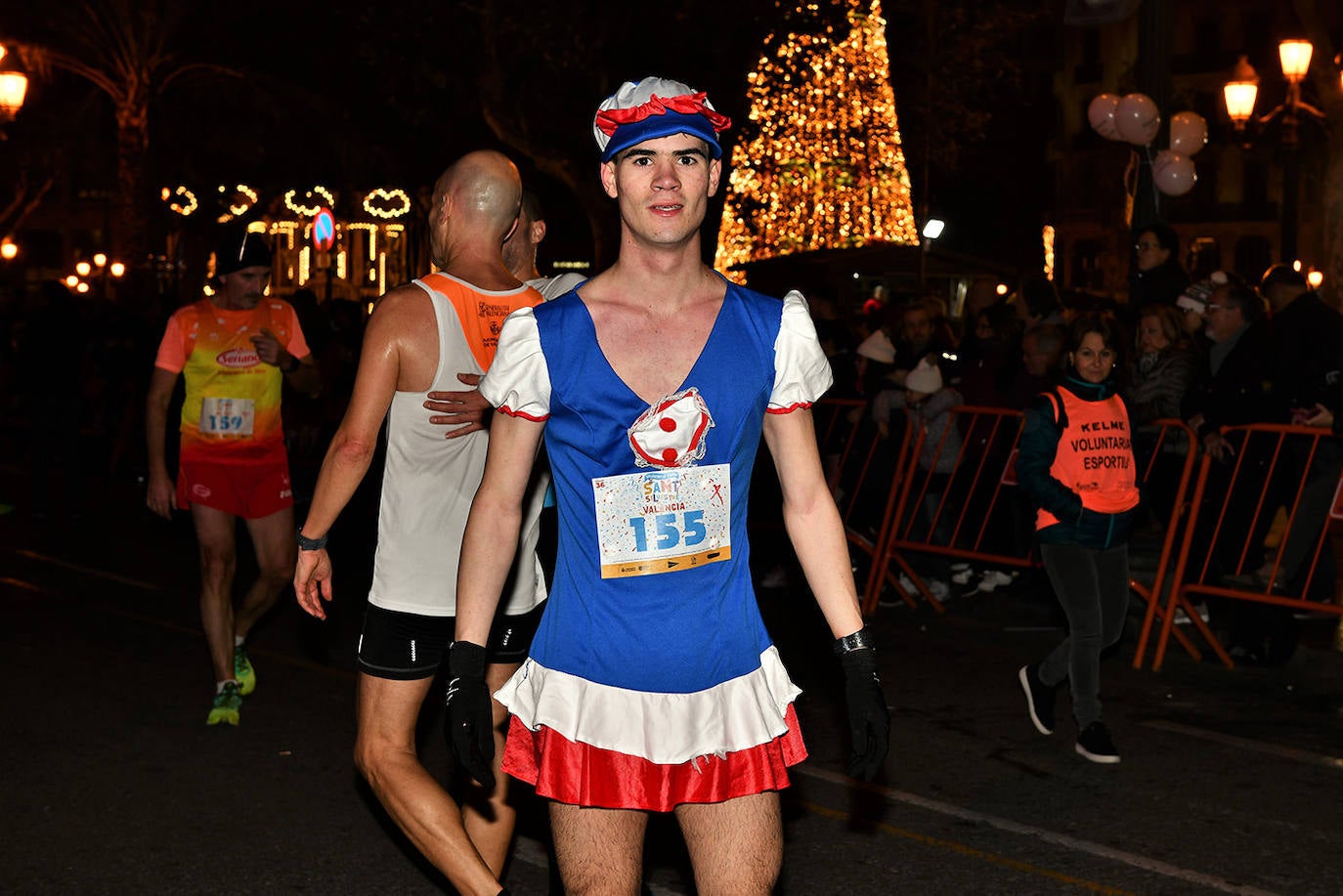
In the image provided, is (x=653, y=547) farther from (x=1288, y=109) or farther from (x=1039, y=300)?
(x=1288, y=109)

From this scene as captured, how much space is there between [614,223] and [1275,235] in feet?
183

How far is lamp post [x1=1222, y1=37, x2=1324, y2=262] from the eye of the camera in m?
17.5

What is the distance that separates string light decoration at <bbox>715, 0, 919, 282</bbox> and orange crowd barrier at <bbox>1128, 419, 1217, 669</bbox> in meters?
12.6

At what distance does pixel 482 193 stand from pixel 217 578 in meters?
2.89

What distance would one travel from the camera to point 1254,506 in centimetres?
896

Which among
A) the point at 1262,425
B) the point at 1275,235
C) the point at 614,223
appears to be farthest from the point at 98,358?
the point at 1275,235

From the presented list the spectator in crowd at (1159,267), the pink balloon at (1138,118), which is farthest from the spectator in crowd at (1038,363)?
the pink balloon at (1138,118)

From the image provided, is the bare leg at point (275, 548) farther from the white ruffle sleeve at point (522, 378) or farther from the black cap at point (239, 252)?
the white ruffle sleeve at point (522, 378)

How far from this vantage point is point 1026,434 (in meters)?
6.82

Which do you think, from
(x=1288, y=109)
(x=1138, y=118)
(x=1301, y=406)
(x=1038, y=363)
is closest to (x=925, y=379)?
(x=1038, y=363)

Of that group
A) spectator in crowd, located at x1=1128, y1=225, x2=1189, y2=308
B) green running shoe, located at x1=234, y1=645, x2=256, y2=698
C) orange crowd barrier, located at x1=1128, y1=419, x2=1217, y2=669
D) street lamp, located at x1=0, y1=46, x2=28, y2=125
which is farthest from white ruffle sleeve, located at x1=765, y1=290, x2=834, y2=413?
street lamp, located at x1=0, y1=46, x2=28, y2=125

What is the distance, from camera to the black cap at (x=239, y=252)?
22.4ft

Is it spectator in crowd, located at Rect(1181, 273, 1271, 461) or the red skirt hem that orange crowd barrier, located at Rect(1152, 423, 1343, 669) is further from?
the red skirt hem

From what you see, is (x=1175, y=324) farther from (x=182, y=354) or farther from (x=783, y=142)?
(x=783, y=142)
